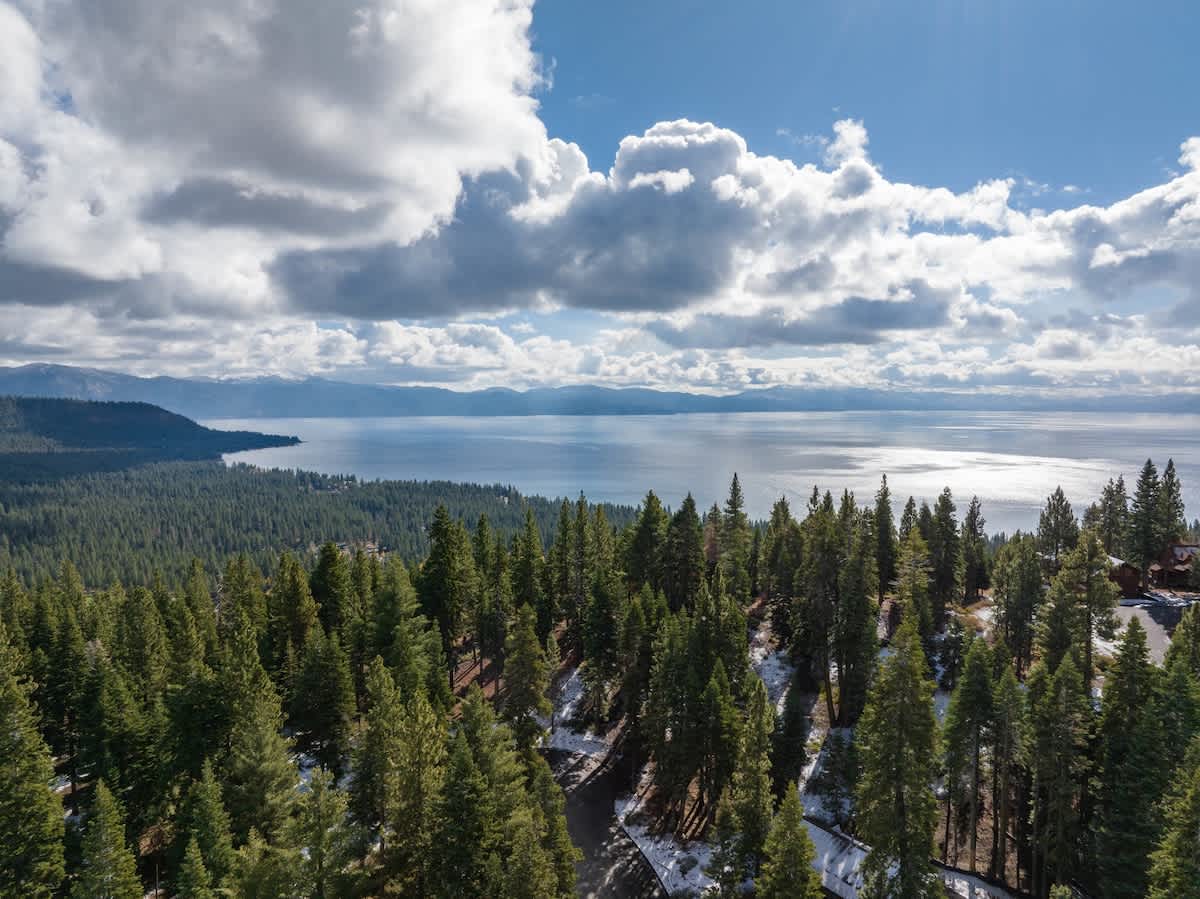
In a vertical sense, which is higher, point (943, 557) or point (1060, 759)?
point (943, 557)

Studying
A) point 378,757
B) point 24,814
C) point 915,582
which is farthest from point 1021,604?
point 24,814

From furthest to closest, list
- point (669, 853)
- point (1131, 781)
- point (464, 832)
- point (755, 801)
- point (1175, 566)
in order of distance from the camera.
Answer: point (1175, 566) < point (669, 853) < point (755, 801) < point (1131, 781) < point (464, 832)

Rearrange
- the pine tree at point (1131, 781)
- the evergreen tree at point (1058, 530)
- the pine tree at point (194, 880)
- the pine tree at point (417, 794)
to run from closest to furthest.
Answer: the pine tree at point (194, 880) → the pine tree at point (1131, 781) → the pine tree at point (417, 794) → the evergreen tree at point (1058, 530)

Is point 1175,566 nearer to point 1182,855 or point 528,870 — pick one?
point 1182,855

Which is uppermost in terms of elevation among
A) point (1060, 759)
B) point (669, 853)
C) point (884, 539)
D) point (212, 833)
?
point (884, 539)

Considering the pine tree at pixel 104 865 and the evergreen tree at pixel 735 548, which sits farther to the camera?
the evergreen tree at pixel 735 548

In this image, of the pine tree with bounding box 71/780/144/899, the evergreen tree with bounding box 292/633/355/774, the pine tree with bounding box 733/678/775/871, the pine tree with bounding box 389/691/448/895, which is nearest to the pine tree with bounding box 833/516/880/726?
the pine tree with bounding box 733/678/775/871

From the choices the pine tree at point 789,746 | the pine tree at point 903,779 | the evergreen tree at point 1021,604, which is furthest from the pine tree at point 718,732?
the evergreen tree at point 1021,604

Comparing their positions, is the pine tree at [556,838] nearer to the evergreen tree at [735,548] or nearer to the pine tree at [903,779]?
the pine tree at [903,779]
